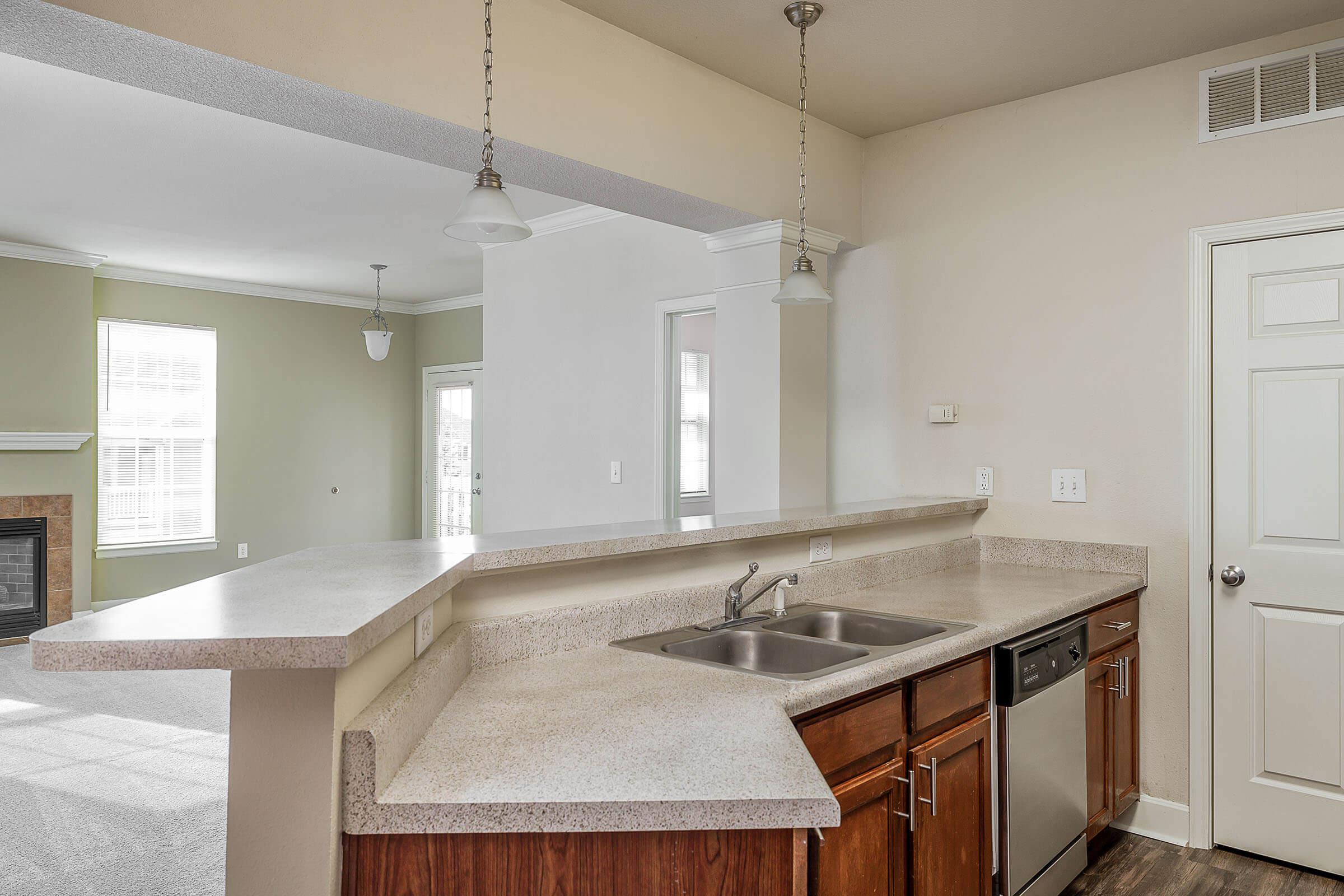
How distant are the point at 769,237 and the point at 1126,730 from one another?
2164 mm

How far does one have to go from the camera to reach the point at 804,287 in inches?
105

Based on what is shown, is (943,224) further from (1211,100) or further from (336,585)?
(336,585)

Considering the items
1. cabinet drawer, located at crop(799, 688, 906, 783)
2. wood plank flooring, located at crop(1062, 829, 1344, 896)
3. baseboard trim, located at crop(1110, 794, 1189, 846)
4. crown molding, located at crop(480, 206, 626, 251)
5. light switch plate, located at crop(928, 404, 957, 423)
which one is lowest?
wood plank flooring, located at crop(1062, 829, 1344, 896)

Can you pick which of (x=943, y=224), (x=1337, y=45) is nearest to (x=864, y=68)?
A: (x=943, y=224)

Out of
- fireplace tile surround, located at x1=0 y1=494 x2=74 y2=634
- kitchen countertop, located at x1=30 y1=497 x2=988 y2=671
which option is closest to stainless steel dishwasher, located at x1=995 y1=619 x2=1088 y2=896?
kitchen countertop, located at x1=30 y1=497 x2=988 y2=671

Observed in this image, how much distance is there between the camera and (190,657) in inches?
38.9

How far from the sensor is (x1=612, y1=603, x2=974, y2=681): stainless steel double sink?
2072mm

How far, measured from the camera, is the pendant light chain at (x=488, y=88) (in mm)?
1928

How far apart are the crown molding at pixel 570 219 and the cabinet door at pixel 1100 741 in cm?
311

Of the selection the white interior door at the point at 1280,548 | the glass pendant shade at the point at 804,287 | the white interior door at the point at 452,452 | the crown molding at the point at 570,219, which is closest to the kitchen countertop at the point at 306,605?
the glass pendant shade at the point at 804,287

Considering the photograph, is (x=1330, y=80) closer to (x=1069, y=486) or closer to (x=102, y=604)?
→ (x=1069, y=486)

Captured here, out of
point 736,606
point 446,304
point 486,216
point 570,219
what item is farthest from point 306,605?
point 446,304

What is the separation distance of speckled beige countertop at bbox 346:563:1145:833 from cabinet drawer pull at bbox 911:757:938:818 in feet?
0.74

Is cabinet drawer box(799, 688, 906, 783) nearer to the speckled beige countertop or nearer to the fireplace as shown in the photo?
the speckled beige countertop
